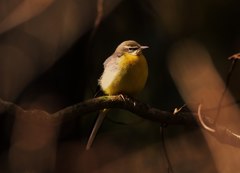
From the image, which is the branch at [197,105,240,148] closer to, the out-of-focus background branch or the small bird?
the out-of-focus background branch

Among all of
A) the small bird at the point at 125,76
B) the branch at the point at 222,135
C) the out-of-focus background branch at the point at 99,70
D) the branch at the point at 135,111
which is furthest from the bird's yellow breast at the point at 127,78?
the branch at the point at 222,135

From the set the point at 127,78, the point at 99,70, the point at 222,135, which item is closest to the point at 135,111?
the point at 222,135

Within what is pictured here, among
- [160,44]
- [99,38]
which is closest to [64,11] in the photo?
[99,38]

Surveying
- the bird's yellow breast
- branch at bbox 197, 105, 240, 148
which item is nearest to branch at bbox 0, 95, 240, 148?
branch at bbox 197, 105, 240, 148

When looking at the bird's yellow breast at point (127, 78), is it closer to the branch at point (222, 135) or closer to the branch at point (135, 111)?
the branch at point (135, 111)

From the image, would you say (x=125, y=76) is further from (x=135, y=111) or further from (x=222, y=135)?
(x=222, y=135)

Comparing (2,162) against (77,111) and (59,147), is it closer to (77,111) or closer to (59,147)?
(59,147)
